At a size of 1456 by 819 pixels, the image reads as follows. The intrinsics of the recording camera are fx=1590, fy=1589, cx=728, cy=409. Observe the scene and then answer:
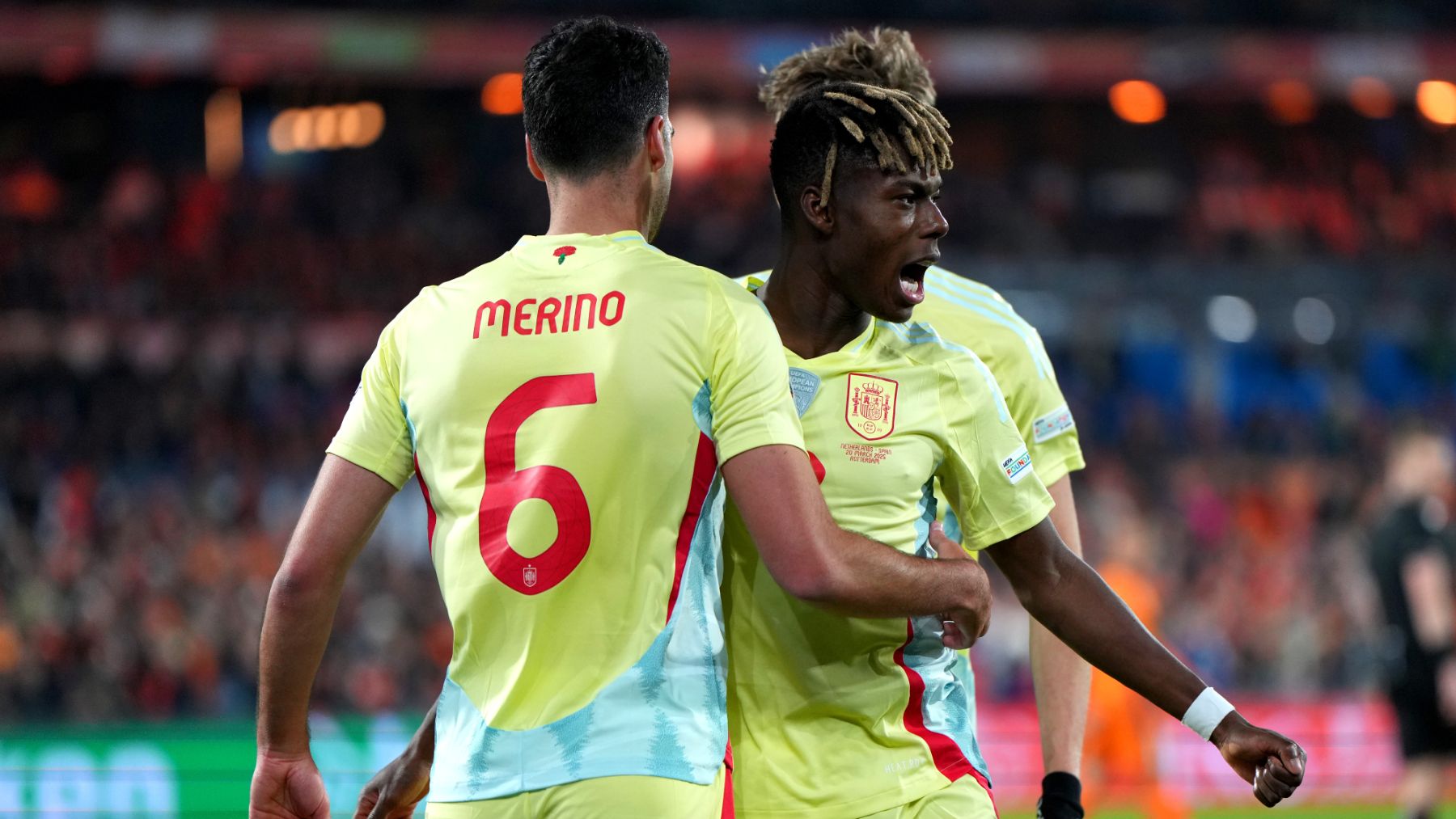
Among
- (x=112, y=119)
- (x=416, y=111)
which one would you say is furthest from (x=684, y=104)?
(x=112, y=119)

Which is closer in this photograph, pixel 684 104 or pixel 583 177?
pixel 583 177

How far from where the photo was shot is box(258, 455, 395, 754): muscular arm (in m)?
2.55

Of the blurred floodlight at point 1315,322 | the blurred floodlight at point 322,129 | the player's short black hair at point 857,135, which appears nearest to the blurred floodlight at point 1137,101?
the blurred floodlight at point 1315,322

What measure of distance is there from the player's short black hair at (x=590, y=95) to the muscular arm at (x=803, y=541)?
590 millimetres

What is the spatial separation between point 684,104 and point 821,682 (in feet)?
67.8

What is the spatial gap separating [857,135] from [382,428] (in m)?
0.99

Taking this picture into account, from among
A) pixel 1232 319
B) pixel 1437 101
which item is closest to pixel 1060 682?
pixel 1232 319

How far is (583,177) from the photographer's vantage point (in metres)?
2.66

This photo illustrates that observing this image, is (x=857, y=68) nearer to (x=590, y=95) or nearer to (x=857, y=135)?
(x=857, y=135)

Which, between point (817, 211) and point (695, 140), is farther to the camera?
point (695, 140)

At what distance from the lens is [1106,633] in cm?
288

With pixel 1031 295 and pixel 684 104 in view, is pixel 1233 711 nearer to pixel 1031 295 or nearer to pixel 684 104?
pixel 1031 295

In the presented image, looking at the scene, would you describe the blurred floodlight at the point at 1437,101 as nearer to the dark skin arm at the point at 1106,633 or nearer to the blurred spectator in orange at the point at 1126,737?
the blurred spectator in orange at the point at 1126,737

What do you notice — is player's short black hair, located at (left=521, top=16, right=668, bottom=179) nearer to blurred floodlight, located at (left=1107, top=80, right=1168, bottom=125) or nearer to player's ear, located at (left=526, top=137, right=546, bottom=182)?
player's ear, located at (left=526, top=137, right=546, bottom=182)
